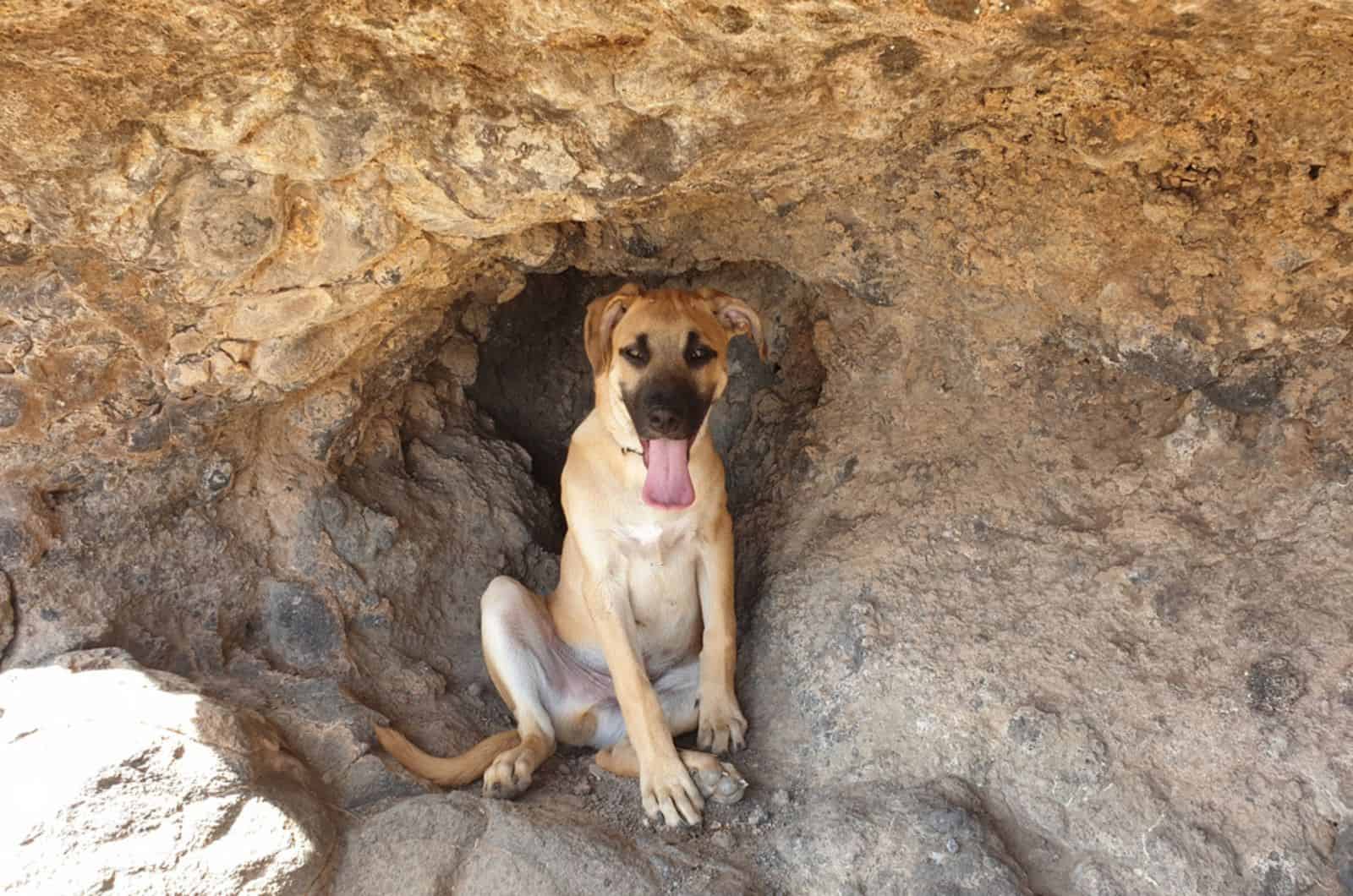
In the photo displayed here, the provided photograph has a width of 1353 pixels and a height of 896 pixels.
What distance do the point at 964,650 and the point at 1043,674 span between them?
25 cm

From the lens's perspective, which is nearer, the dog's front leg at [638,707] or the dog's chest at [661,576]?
the dog's front leg at [638,707]

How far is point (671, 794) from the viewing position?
10.4 ft

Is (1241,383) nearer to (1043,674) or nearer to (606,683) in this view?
(1043,674)

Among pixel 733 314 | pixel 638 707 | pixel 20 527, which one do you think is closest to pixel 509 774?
pixel 638 707

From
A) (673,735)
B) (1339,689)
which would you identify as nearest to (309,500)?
(673,735)

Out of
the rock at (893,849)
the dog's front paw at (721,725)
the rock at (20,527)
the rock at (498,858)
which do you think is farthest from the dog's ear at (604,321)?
the rock at (20,527)

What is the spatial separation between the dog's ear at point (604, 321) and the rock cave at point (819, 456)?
1.01 feet

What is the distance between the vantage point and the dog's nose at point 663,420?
3.37 meters

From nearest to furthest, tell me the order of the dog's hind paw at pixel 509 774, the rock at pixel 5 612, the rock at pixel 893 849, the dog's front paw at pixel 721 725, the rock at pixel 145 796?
the rock at pixel 145 796
the rock at pixel 893 849
the rock at pixel 5 612
the dog's hind paw at pixel 509 774
the dog's front paw at pixel 721 725

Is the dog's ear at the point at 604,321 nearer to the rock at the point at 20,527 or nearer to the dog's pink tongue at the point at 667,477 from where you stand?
the dog's pink tongue at the point at 667,477

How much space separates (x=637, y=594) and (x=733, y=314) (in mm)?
1126

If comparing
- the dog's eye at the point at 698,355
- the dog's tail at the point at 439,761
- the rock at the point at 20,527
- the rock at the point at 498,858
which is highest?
the dog's eye at the point at 698,355

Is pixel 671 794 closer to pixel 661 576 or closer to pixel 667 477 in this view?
pixel 661 576

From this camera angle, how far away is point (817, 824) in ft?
9.37
